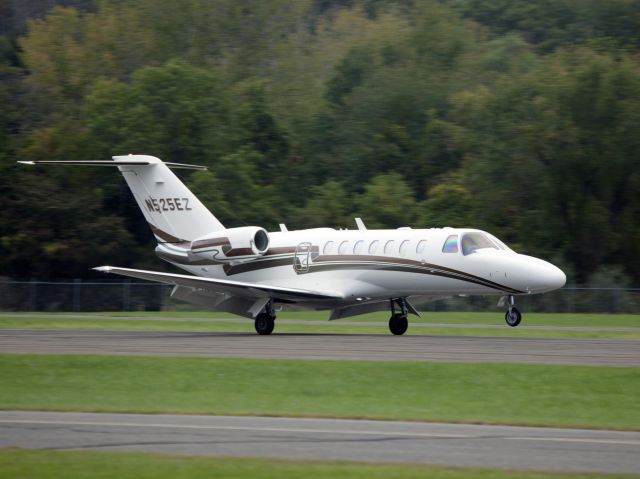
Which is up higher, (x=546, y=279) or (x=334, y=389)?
(x=546, y=279)

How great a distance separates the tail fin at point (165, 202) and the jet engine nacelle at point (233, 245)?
801mm

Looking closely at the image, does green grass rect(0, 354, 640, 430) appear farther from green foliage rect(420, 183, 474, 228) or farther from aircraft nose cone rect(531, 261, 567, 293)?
green foliage rect(420, 183, 474, 228)

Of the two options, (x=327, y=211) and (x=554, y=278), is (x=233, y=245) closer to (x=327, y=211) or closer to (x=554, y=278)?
(x=554, y=278)

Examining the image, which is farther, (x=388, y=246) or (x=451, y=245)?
(x=388, y=246)

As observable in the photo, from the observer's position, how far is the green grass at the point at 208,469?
10.4 metres

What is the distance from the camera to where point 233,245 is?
104 feet

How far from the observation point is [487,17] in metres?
108

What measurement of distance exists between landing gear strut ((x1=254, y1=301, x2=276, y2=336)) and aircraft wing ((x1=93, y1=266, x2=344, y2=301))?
437 mm

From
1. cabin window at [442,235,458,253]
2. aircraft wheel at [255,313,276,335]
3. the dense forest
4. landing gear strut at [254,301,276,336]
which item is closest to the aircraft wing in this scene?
landing gear strut at [254,301,276,336]

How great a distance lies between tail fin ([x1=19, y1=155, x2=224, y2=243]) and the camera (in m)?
33.0

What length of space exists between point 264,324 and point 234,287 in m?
1.63

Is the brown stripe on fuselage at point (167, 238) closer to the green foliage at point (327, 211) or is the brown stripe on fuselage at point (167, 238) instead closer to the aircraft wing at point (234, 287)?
the aircraft wing at point (234, 287)

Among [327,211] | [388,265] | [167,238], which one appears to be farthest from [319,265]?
[327,211]

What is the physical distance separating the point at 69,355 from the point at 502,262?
1116cm
